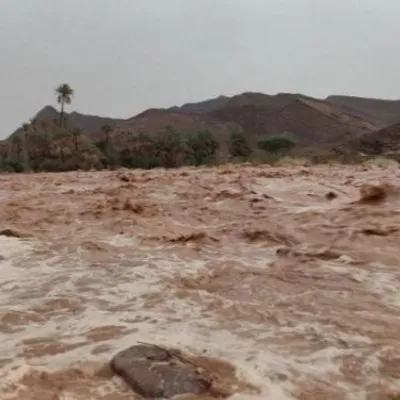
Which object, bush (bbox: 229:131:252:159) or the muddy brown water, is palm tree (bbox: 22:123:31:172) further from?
the muddy brown water

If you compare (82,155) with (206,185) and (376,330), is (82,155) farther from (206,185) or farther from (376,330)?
(376,330)

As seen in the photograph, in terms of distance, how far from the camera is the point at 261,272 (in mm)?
4555

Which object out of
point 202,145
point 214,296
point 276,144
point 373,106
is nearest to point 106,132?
point 202,145

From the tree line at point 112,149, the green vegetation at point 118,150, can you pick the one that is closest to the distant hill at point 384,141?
the green vegetation at point 118,150

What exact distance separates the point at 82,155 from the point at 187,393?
3496 cm

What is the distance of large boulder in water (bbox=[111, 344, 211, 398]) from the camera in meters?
2.55

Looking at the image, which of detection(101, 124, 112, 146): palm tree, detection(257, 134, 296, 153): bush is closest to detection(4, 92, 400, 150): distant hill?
detection(257, 134, 296, 153): bush

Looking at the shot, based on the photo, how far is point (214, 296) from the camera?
12.9ft

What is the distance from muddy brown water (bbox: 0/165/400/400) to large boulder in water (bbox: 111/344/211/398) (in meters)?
0.08

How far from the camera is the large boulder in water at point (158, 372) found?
2.55 m

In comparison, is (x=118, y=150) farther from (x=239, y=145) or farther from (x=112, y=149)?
(x=239, y=145)

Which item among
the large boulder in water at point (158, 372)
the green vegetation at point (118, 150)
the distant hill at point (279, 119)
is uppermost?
the distant hill at point (279, 119)

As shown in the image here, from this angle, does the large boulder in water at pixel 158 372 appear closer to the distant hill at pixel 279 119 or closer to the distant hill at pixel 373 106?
the distant hill at pixel 279 119

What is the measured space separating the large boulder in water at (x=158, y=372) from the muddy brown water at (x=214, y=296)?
0.08m
